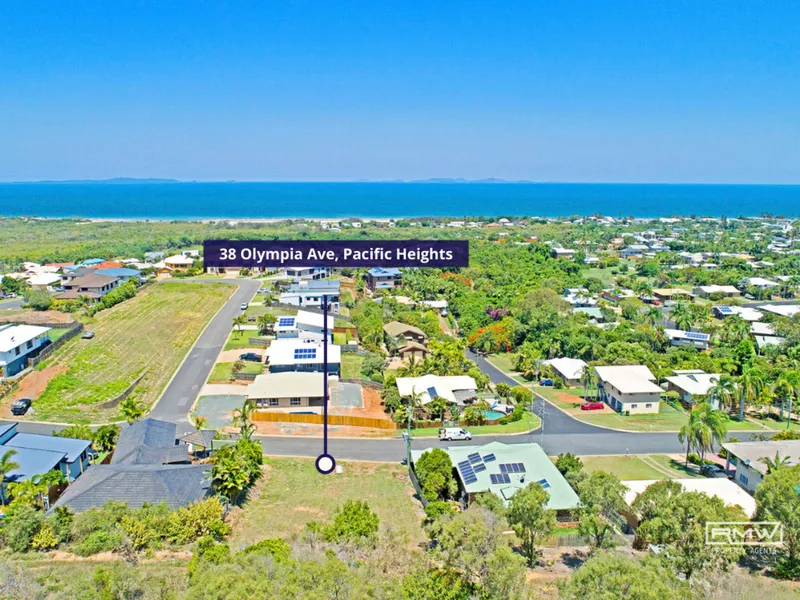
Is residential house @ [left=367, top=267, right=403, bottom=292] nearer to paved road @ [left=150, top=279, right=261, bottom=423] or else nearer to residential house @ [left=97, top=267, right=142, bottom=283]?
paved road @ [left=150, top=279, right=261, bottom=423]

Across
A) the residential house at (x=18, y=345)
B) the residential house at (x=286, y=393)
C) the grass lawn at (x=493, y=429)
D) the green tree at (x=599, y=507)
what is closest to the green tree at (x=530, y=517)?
the green tree at (x=599, y=507)

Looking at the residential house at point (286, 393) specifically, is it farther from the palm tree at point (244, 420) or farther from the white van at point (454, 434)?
the white van at point (454, 434)

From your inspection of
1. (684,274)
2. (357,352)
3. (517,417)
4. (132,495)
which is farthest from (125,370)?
(684,274)

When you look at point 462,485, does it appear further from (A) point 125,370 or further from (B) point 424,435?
(A) point 125,370

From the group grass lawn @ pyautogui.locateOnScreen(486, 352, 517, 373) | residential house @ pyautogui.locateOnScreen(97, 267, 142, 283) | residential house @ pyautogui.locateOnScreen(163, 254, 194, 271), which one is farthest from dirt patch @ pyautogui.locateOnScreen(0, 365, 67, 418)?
residential house @ pyautogui.locateOnScreen(163, 254, 194, 271)

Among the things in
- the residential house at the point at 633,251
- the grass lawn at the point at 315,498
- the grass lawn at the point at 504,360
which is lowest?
the grass lawn at the point at 315,498

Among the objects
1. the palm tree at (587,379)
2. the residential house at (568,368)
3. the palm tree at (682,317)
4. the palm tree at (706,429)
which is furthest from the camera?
the palm tree at (682,317)
